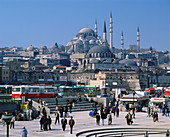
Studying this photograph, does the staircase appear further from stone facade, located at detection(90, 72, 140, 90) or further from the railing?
stone facade, located at detection(90, 72, 140, 90)

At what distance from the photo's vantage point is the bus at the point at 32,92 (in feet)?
111

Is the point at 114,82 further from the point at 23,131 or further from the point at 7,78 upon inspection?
the point at 23,131

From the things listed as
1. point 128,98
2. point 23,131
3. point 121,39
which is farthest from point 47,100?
point 121,39

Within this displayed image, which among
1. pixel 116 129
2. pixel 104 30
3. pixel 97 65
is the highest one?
pixel 104 30

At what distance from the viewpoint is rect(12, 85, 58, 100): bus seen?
3391 cm

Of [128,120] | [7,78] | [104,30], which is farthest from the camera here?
[104,30]

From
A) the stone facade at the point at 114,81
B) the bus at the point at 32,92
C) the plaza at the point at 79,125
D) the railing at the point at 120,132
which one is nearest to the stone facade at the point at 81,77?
the stone facade at the point at 114,81

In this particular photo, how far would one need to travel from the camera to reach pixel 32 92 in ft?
115

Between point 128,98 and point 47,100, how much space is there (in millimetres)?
6203

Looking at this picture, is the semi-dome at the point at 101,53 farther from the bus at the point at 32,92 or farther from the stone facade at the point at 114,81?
the bus at the point at 32,92

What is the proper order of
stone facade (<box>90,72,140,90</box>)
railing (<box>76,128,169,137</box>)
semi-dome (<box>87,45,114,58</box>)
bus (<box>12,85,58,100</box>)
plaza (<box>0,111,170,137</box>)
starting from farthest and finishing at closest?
semi-dome (<box>87,45,114,58</box>) → stone facade (<box>90,72,140,90</box>) → bus (<box>12,85,58,100</box>) → railing (<box>76,128,169,137</box>) → plaza (<box>0,111,170,137</box>)

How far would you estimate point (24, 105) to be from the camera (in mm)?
30109

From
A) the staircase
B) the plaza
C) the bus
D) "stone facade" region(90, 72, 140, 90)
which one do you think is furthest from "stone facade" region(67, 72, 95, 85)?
the plaza

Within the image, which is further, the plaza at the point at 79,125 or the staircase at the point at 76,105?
the staircase at the point at 76,105
